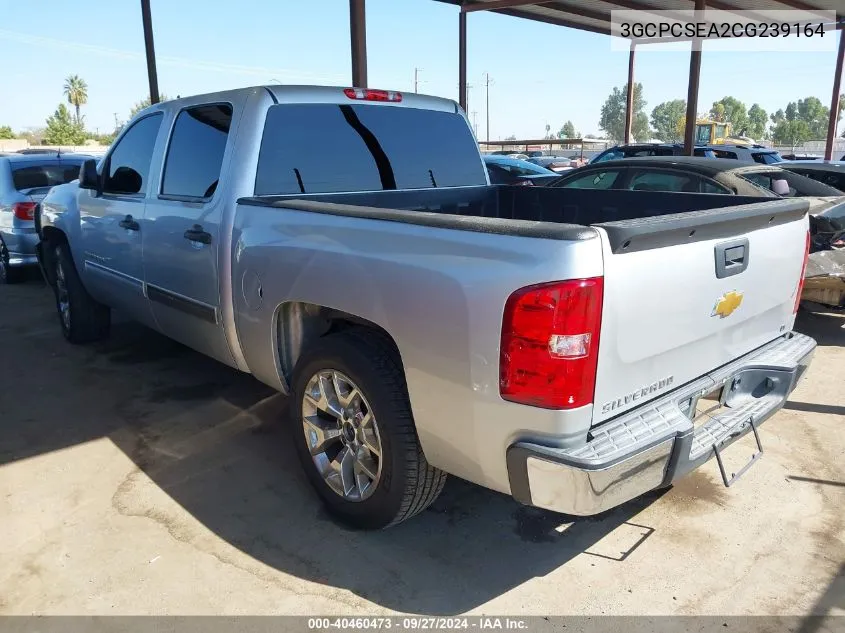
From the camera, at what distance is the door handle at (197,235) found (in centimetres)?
355

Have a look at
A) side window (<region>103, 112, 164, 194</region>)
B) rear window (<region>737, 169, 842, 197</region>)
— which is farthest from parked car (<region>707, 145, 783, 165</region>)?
side window (<region>103, 112, 164, 194</region>)

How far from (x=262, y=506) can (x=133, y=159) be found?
2.73m

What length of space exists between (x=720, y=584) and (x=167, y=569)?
2314 mm

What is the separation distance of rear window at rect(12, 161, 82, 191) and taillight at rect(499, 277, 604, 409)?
814 centimetres

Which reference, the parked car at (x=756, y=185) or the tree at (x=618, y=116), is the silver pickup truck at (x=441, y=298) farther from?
the tree at (x=618, y=116)

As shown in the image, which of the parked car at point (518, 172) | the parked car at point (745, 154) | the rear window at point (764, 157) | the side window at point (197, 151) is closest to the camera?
the side window at point (197, 151)

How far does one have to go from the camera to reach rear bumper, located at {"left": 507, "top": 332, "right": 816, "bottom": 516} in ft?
7.14

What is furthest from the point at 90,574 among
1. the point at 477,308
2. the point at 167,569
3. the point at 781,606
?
the point at 781,606

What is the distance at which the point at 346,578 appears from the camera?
2785 millimetres

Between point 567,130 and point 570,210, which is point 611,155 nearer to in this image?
point 570,210

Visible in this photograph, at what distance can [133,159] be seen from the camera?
4.67 metres

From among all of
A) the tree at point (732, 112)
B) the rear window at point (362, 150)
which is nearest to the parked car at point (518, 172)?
the rear window at point (362, 150)

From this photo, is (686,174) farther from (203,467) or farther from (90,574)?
(90,574)

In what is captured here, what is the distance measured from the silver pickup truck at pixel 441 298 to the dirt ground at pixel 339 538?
306 mm
